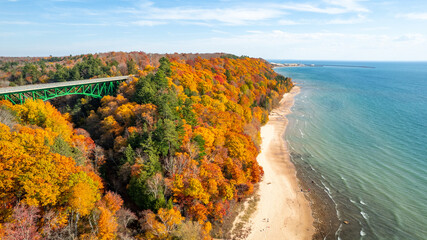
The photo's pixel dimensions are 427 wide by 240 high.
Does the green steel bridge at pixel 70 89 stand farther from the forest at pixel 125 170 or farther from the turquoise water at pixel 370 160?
the turquoise water at pixel 370 160

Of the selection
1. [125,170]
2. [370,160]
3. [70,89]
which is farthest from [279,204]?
[70,89]

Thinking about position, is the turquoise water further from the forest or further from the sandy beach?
the forest

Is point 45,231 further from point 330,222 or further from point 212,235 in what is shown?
point 330,222

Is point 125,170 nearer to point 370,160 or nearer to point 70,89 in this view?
point 70,89

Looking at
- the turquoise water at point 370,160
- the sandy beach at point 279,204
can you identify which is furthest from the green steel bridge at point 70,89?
the turquoise water at point 370,160

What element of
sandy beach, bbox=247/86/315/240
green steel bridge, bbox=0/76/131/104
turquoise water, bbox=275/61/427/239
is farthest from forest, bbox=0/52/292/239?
turquoise water, bbox=275/61/427/239
